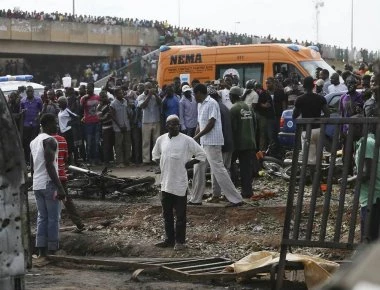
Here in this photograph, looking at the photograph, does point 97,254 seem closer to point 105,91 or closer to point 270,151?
point 270,151

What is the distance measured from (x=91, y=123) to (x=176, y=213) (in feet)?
31.3

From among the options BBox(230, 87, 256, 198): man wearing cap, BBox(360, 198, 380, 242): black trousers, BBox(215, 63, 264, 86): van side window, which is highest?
BBox(215, 63, 264, 86): van side window

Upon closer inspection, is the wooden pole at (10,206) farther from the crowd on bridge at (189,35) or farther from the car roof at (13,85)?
the crowd on bridge at (189,35)

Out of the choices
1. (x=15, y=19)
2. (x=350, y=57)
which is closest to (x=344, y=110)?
(x=350, y=57)

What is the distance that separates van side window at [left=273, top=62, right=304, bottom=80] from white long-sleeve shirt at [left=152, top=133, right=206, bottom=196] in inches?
422

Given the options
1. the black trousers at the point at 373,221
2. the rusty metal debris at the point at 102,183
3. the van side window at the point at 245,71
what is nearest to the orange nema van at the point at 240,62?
the van side window at the point at 245,71

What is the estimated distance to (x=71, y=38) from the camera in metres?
52.9

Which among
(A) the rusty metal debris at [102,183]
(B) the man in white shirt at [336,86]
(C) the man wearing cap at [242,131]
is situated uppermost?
(B) the man in white shirt at [336,86]

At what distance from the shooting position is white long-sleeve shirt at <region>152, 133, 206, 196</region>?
1030 centimetres

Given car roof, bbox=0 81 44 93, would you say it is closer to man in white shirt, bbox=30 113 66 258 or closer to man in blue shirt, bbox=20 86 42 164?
man in blue shirt, bbox=20 86 42 164

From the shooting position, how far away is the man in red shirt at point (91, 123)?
1961cm

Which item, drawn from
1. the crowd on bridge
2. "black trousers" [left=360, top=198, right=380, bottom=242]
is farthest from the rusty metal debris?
the crowd on bridge

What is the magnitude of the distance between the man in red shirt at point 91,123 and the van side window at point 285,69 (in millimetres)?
4446

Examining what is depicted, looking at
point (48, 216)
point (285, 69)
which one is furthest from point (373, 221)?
point (285, 69)
